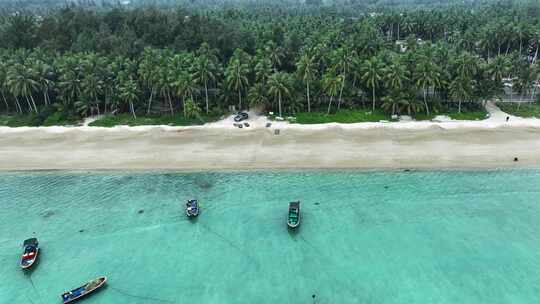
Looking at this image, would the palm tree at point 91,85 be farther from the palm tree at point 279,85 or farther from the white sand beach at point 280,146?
the palm tree at point 279,85

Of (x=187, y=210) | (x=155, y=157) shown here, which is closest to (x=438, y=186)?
(x=187, y=210)

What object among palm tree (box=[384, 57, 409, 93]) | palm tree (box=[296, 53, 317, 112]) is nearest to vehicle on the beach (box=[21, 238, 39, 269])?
palm tree (box=[296, 53, 317, 112])

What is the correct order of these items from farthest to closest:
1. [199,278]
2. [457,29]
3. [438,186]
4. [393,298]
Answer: [457,29] → [438,186] → [199,278] → [393,298]

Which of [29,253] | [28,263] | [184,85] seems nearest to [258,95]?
[184,85]

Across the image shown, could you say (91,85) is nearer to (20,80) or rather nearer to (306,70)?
(20,80)

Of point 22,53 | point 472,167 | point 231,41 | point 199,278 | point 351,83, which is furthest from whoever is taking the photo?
point 231,41

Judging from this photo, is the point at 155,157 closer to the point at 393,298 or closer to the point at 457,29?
the point at 393,298
